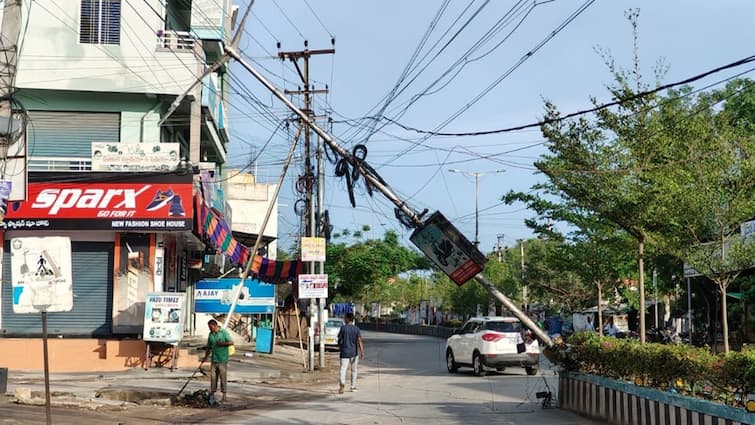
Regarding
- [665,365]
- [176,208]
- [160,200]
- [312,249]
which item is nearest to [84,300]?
[160,200]

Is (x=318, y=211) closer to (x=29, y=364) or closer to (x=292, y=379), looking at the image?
(x=292, y=379)

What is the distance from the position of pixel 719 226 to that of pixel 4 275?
743 inches

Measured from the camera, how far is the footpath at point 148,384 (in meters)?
16.2

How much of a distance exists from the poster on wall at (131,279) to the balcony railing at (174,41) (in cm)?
589

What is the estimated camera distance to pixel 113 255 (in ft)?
80.1

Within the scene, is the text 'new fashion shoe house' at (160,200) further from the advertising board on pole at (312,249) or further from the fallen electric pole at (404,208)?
the fallen electric pole at (404,208)

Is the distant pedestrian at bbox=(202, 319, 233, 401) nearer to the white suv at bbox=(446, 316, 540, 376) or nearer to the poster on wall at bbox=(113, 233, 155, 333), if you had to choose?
the poster on wall at bbox=(113, 233, 155, 333)

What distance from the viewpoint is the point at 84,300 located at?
24.2 metres

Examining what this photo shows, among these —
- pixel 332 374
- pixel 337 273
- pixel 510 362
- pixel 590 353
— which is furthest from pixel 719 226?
pixel 337 273

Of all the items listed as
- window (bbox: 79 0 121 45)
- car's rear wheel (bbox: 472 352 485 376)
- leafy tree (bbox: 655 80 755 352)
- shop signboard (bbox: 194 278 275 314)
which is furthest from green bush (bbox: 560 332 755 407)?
shop signboard (bbox: 194 278 275 314)

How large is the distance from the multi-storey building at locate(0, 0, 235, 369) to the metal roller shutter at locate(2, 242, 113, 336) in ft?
0.09

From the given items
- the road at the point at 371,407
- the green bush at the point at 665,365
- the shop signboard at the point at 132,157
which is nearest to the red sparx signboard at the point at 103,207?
the shop signboard at the point at 132,157

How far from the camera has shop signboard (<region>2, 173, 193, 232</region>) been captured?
23188 mm

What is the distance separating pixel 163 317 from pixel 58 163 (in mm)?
6231
